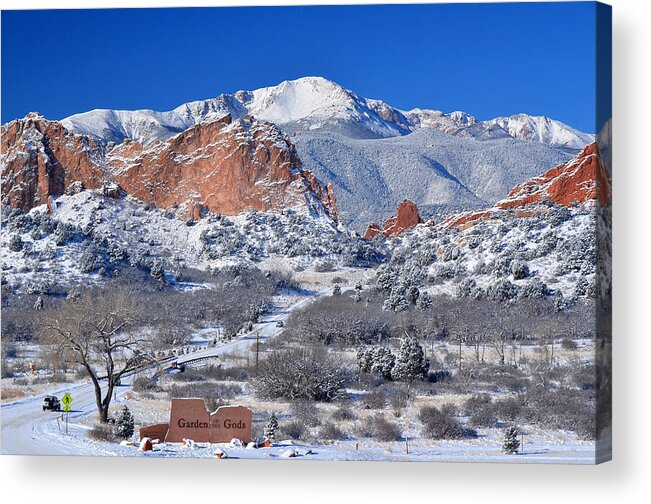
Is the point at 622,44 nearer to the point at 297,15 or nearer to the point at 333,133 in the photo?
the point at 297,15

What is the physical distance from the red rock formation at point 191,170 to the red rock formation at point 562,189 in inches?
130

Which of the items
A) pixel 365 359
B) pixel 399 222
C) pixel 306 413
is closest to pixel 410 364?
pixel 365 359

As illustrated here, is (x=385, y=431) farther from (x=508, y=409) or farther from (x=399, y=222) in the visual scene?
(x=399, y=222)

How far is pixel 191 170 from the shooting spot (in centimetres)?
2580

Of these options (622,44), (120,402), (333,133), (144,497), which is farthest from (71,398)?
(622,44)

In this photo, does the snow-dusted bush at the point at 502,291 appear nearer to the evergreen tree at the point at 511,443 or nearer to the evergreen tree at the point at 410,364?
the evergreen tree at the point at 410,364

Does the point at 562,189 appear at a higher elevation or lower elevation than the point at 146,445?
higher

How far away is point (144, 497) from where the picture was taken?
739 inches

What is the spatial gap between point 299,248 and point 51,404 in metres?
6.28

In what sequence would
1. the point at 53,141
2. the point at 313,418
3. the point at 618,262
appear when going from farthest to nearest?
the point at 53,141 < the point at 313,418 < the point at 618,262

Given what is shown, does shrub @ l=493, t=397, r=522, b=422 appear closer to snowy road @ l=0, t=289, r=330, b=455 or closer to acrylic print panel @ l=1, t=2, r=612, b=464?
acrylic print panel @ l=1, t=2, r=612, b=464

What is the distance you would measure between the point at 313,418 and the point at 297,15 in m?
7.07

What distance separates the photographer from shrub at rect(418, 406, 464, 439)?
19.7 meters

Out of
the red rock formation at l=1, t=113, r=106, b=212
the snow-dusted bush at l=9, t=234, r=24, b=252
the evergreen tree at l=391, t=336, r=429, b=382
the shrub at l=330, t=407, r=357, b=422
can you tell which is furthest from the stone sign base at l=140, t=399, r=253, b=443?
the red rock formation at l=1, t=113, r=106, b=212
